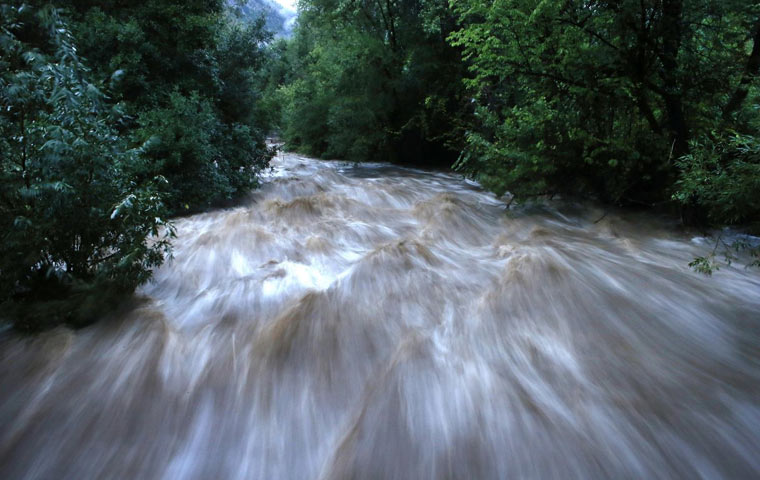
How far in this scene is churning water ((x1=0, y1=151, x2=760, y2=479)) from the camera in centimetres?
219

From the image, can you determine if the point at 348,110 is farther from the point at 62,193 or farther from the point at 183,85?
the point at 62,193

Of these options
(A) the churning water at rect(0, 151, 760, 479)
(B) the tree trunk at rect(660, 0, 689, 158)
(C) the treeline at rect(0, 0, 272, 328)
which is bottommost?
(A) the churning water at rect(0, 151, 760, 479)

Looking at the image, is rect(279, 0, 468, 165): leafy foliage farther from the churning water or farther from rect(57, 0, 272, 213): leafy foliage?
the churning water

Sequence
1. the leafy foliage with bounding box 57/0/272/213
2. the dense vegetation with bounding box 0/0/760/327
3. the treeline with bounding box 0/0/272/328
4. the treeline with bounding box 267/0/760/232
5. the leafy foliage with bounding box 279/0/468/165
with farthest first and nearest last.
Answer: the leafy foliage with bounding box 279/0/468/165 < the leafy foliage with bounding box 57/0/272/213 < the treeline with bounding box 267/0/760/232 < the dense vegetation with bounding box 0/0/760/327 < the treeline with bounding box 0/0/272/328

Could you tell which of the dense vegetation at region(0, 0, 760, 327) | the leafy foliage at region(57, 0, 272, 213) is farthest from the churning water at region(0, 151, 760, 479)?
the leafy foliage at region(57, 0, 272, 213)

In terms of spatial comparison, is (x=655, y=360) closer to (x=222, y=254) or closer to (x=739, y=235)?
(x=739, y=235)

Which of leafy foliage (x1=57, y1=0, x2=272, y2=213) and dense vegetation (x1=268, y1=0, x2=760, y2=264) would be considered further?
leafy foliage (x1=57, y1=0, x2=272, y2=213)

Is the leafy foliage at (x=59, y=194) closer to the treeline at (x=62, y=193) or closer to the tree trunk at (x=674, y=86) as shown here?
the treeline at (x=62, y=193)

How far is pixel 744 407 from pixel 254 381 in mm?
2916

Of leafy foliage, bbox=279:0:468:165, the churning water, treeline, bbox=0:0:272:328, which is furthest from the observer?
leafy foliage, bbox=279:0:468:165

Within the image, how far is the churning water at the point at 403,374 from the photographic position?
219cm

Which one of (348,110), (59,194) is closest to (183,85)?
(59,194)

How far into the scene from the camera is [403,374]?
111 inches

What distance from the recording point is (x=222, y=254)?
5.07 meters
